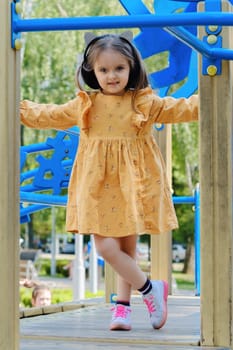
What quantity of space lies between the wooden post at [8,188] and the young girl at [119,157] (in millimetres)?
806

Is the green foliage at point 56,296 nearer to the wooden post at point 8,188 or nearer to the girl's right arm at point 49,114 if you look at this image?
the girl's right arm at point 49,114

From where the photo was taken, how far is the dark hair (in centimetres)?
366

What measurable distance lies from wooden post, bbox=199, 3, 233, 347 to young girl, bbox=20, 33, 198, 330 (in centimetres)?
39

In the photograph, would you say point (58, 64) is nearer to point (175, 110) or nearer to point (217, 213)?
point (175, 110)

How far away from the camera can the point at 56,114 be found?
365 cm

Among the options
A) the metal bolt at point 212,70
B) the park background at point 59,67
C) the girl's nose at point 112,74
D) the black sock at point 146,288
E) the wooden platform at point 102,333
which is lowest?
the wooden platform at point 102,333

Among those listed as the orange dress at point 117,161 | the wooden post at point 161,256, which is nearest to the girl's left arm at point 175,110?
the orange dress at point 117,161

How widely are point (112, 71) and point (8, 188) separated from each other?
1067 millimetres

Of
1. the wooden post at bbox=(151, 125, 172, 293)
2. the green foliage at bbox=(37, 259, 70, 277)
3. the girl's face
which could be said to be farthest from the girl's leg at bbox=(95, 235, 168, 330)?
the green foliage at bbox=(37, 259, 70, 277)

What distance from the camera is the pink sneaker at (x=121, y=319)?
360cm

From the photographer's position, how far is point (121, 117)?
11.8 feet

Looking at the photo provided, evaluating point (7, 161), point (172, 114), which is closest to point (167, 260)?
point (172, 114)

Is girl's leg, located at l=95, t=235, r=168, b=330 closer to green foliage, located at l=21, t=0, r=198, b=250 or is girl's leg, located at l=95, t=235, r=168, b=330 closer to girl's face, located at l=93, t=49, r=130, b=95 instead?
girl's face, located at l=93, t=49, r=130, b=95

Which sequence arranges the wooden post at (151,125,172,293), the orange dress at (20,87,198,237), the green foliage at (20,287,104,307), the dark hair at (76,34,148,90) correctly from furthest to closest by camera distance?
the green foliage at (20,287,104,307), the wooden post at (151,125,172,293), the dark hair at (76,34,148,90), the orange dress at (20,87,198,237)
